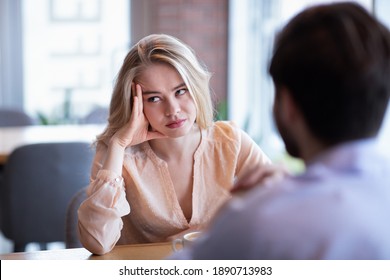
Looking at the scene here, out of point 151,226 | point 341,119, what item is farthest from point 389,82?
point 151,226

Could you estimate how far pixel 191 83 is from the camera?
1716mm

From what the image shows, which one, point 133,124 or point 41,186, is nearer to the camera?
point 133,124

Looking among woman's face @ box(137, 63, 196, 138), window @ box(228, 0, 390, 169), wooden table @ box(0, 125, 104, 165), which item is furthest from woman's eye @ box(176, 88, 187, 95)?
window @ box(228, 0, 390, 169)

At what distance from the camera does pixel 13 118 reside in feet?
14.6

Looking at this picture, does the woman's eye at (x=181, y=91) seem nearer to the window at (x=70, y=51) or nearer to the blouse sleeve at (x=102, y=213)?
the blouse sleeve at (x=102, y=213)

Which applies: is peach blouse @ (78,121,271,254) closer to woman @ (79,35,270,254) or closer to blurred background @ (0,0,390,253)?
woman @ (79,35,270,254)

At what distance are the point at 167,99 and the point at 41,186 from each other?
4.12 ft

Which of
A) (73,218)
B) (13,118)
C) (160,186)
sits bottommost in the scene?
(13,118)

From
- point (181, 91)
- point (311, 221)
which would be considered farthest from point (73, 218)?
point (311, 221)

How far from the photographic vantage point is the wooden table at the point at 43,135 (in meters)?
3.29

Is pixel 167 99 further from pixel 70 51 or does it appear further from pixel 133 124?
pixel 70 51

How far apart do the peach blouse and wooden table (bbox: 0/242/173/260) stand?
6 centimetres

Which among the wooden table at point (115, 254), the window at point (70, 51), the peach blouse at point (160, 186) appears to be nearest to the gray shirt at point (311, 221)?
the wooden table at point (115, 254)

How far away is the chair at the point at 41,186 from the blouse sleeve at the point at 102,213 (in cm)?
113
